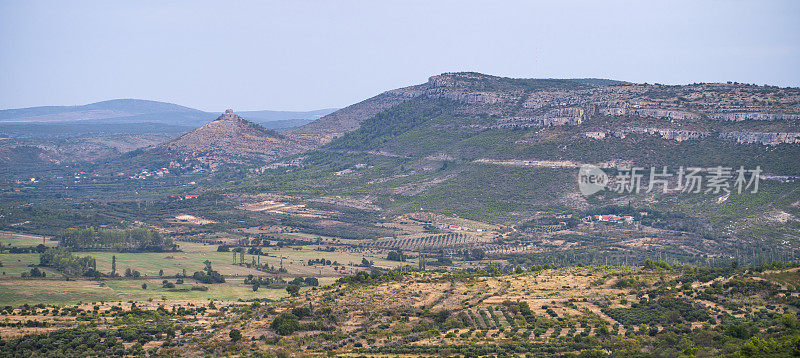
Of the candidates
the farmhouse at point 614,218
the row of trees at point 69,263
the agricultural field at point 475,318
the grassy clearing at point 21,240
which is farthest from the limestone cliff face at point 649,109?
the grassy clearing at point 21,240

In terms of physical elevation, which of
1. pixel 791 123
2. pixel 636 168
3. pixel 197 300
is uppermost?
pixel 791 123

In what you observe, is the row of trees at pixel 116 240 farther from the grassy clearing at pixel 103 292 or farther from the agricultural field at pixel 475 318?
the agricultural field at pixel 475 318

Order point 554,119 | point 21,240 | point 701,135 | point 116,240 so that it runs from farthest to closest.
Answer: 1. point 554,119
2. point 701,135
3. point 116,240
4. point 21,240

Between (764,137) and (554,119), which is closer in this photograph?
(764,137)

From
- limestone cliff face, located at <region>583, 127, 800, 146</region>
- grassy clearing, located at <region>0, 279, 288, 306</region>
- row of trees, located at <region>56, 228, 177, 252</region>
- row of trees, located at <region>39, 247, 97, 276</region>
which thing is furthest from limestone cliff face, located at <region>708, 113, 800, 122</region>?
row of trees, located at <region>39, 247, 97, 276</region>

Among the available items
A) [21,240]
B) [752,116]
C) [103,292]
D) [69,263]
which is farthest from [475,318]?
[752,116]

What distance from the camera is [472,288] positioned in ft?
192

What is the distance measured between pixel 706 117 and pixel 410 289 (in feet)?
287

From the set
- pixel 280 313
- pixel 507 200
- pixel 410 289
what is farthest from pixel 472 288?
pixel 507 200

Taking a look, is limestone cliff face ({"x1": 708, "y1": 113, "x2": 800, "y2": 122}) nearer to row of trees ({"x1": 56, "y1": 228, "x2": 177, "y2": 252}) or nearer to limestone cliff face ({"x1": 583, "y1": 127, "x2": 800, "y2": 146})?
limestone cliff face ({"x1": 583, "y1": 127, "x2": 800, "y2": 146})

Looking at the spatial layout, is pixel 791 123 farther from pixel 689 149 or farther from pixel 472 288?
pixel 472 288

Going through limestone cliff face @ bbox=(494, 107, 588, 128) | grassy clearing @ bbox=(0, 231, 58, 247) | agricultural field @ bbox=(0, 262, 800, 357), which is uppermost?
limestone cliff face @ bbox=(494, 107, 588, 128)

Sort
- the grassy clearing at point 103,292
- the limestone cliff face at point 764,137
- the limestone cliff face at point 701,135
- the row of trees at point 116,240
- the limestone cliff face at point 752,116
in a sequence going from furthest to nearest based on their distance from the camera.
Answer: the limestone cliff face at point 752,116 < the limestone cliff face at point 701,135 < the limestone cliff face at point 764,137 < the row of trees at point 116,240 < the grassy clearing at point 103,292

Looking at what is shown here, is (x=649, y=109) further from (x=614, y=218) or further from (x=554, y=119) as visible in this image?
(x=614, y=218)
